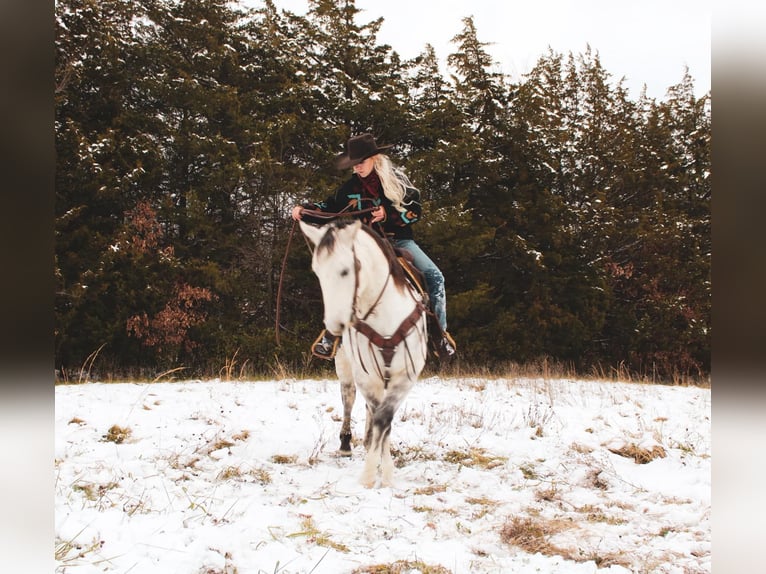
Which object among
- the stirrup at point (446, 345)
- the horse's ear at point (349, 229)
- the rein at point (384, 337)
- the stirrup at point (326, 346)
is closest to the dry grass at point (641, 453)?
the stirrup at point (446, 345)

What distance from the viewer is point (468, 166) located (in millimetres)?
16625

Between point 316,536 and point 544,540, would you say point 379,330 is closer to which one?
point 316,536

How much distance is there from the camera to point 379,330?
3988 mm

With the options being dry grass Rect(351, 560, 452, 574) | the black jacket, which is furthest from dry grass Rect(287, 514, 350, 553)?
the black jacket

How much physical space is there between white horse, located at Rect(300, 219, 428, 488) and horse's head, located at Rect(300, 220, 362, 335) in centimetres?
2

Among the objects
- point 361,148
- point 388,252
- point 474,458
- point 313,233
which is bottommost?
point 474,458

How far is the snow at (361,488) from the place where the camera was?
2816 mm

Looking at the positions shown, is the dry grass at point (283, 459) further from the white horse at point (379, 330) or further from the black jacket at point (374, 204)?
the black jacket at point (374, 204)

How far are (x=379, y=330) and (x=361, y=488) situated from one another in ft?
4.25

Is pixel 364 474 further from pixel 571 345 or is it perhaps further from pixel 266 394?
pixel 571 345

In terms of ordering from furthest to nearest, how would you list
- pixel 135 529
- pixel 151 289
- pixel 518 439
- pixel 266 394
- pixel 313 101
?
pixel 313 101 < pixel 151 289 < pixel 266 394 < pixel 518 439 < pixel 135 529

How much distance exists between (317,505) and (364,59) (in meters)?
16.3

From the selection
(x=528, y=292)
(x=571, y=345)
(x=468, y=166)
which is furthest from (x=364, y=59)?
(x=571, y=345)

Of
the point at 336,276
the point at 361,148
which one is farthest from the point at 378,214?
the point at 336,276
